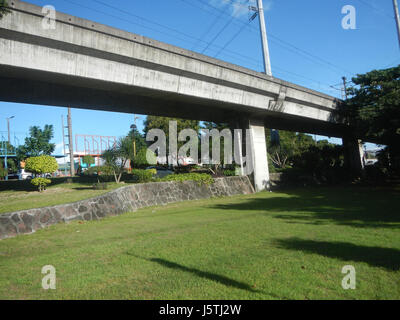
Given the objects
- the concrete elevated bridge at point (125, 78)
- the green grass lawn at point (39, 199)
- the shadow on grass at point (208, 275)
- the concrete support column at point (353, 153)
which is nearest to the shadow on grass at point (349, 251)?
the shadow on grass at point (208, 275)

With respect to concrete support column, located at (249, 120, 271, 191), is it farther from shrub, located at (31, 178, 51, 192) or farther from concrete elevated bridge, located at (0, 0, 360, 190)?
shrub, located at (31, 178, 51, 192)

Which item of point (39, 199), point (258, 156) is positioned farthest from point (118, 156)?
point (258, 156)

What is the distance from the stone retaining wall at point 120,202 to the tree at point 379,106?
32.3ft

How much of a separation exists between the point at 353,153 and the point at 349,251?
3139 cm

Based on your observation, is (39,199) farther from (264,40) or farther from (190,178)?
(264,40)

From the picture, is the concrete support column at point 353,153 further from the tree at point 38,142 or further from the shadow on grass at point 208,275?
the tree at point 38,142

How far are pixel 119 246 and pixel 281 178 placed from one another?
785 inches

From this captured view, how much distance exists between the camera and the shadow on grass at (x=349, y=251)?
4758 millimetres

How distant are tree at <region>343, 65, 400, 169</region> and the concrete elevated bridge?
4.75m

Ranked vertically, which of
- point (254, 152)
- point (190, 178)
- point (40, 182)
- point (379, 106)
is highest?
point (379, 106)

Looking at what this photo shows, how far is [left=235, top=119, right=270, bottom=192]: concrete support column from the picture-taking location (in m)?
20.7

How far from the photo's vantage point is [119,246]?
6.58 meters

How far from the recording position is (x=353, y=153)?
108ft

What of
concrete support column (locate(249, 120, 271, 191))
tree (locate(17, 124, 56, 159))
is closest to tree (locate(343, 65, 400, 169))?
concrete support column (locate(249, 120, 271, 191))
